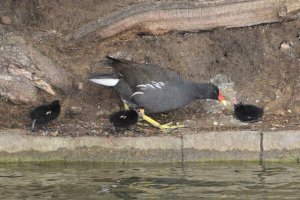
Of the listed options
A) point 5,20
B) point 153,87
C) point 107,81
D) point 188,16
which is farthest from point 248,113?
point 5,20

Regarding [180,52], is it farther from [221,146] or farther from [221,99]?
[221,146]

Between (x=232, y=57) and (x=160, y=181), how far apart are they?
3451 millimetres

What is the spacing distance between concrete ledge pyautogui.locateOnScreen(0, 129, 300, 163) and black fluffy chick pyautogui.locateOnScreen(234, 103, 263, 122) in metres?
0.69

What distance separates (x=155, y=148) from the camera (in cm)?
1041

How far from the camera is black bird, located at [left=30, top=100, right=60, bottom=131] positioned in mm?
10820

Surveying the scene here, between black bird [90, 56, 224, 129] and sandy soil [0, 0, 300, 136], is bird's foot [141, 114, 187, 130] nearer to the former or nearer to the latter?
black bird [90, 56, 224, 129]

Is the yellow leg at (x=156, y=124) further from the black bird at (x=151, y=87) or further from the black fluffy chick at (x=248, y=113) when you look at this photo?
the black fluffy chick at (x=248, y=113)

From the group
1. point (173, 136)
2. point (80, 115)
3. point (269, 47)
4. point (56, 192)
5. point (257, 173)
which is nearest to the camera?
point (56, 192)

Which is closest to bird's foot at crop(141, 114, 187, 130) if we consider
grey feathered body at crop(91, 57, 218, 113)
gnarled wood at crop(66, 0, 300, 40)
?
grey feathered body at crop(91, 57, 218, 113)

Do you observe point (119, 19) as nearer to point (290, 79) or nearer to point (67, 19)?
point (67, 19)

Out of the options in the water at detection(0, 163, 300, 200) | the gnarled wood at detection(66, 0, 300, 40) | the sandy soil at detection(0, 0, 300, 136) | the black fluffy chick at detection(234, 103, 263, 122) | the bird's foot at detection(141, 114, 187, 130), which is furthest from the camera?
the sandy soil at detection(0, 0, 300, 136)

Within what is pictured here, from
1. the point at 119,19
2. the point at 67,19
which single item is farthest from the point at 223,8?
the point at 67,19

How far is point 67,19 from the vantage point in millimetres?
12227

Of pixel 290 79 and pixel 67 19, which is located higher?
pixel 67 19
